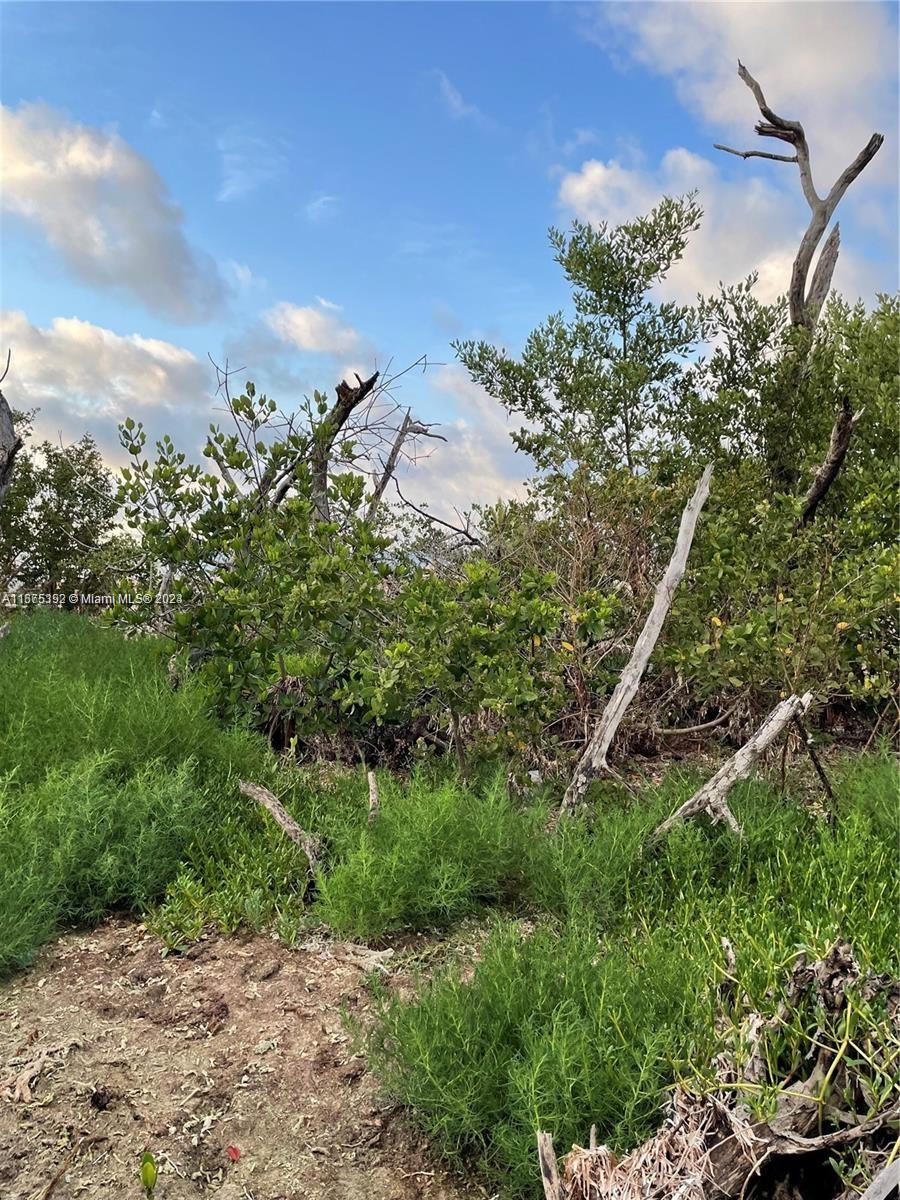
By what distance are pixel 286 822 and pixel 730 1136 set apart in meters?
2.82

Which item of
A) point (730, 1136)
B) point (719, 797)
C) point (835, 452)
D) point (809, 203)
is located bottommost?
point (730, 1136)

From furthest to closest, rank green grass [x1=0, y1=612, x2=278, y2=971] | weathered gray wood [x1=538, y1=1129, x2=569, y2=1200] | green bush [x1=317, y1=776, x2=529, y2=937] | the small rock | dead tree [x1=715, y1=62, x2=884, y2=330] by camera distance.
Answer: dead tree [x1=715, y1=62, x2=884, y2=330], green grass [x1=0, y1=612, x2=278, y2=971], green bush [x1=317, y1=776, x2=529, y2=937], the small rock, weathered gray wood [x1=538, y1=1129, x2=569, y2=1200]

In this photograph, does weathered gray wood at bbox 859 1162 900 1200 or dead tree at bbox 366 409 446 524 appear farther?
dead tree at bbox 366 409 446 524

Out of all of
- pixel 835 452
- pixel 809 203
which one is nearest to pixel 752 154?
pixel 809 203

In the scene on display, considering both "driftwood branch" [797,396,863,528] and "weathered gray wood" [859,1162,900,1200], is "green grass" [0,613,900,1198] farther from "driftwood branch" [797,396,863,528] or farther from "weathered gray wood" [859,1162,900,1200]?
"driftwood branch" [797,396,863,528]

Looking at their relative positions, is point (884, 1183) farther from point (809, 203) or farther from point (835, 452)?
point (809, 203)

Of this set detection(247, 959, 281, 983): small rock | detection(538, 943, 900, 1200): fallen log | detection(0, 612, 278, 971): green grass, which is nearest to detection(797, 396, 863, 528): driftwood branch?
detection(0, 612, 278, 971): green grass

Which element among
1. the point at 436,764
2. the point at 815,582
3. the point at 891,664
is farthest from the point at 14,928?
the point at 891,664

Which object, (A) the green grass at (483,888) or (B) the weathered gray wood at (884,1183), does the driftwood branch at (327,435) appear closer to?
(A) the green grass at (483,888)

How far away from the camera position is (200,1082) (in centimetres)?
324

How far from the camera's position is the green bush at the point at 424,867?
4082 millimetres

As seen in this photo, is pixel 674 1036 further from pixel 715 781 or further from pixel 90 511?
pixel 90 511

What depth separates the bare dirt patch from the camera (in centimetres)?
283

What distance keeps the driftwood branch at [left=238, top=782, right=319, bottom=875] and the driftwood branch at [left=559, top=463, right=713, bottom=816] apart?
1.42m
